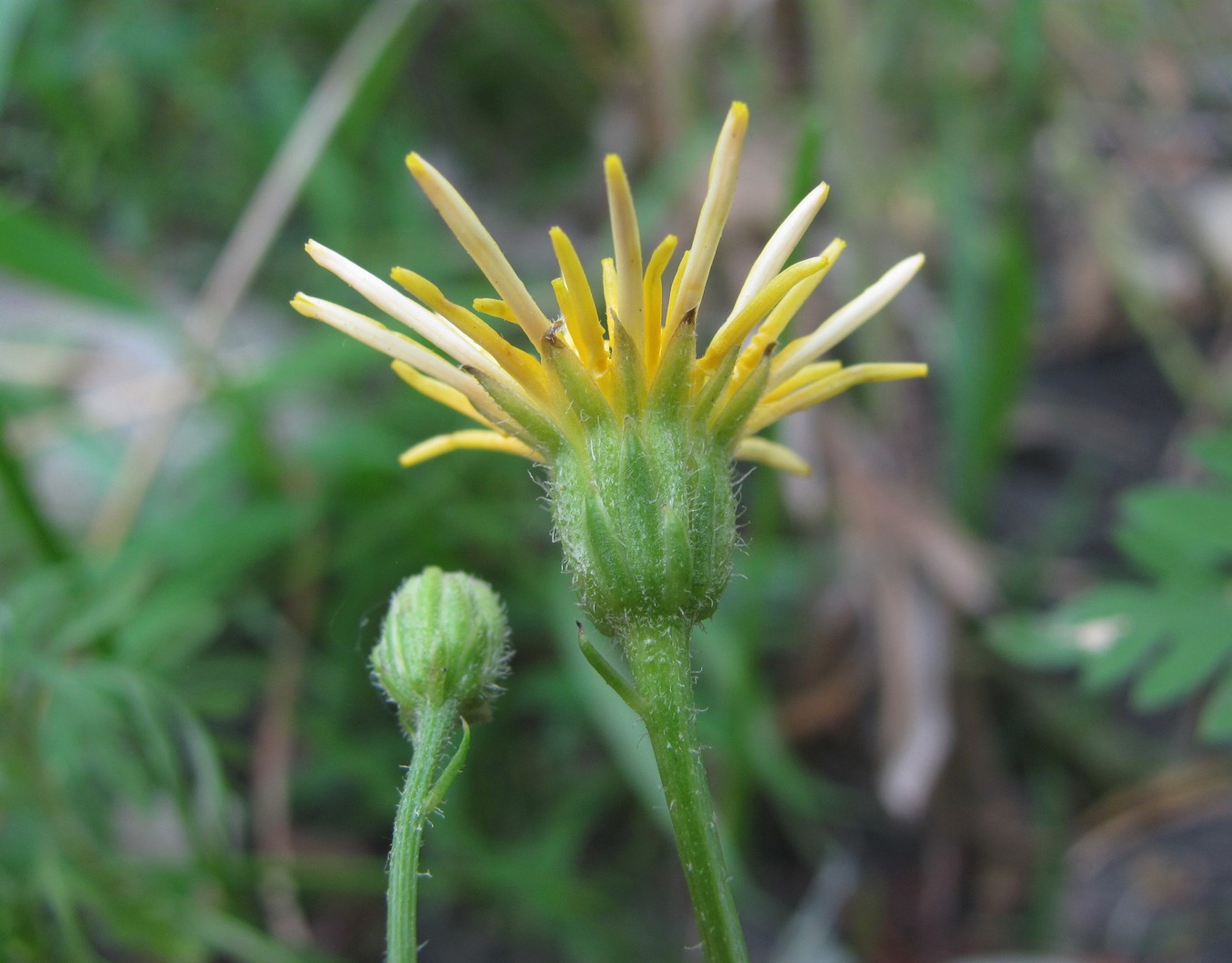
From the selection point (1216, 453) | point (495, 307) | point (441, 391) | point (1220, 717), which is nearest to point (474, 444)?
point (441, 391)

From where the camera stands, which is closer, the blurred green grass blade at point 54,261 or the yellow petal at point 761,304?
the yellow petal at point 761,304

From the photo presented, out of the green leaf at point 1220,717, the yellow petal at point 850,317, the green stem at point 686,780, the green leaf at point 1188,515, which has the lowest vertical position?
the green stem at point 686,780

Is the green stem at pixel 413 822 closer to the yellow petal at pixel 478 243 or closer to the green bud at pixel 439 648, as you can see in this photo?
the green bud at pixel 439 648

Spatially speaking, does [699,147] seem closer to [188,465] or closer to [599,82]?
[599,82]

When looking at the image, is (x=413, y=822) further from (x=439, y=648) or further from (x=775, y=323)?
(x=775, y=323)

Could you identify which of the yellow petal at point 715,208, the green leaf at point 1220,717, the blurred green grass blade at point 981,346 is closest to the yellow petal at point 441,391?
the yellow petal at point 715,208

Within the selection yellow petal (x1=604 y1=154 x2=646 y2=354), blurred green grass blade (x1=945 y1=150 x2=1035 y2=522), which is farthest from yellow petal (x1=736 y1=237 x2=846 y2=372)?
blurred green grass blade (x1=945 y1=150 x2=1035 y2=522)

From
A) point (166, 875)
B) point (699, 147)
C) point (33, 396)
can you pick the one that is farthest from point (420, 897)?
point (699, 147)

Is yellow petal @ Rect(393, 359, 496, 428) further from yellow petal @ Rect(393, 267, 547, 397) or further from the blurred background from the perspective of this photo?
the blurred background
